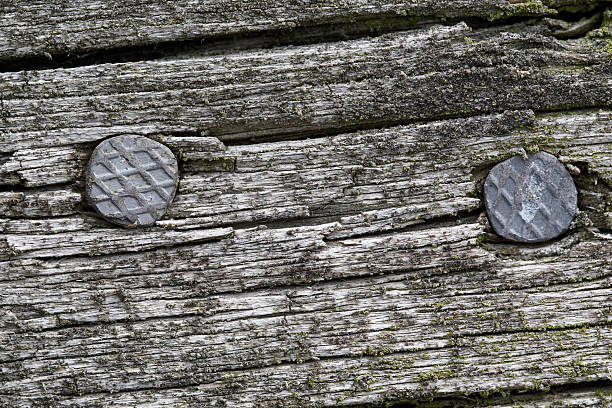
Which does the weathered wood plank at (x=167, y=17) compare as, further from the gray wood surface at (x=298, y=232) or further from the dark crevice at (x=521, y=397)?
the dark crevice at (x=521, y=397)

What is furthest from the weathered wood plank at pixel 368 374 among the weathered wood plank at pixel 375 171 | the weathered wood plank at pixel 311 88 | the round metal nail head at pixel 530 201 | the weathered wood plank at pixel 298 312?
the weathered wood plank at pixel 311 88

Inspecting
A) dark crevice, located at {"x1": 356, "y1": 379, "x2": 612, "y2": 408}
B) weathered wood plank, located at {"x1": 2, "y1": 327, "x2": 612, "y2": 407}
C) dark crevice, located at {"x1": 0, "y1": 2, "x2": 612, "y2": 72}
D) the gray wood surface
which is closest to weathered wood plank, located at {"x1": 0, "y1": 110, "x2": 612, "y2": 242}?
the gray wood surface

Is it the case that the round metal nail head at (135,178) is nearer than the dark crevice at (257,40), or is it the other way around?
the round metal nail head at (135,178)

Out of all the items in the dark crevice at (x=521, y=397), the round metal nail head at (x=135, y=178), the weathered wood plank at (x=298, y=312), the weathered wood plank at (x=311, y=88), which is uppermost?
the weathered wood plank at (x=311, y=88)

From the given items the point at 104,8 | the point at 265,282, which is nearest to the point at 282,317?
the point at 265,282

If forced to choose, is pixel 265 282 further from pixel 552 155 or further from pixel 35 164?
pixel 552 155

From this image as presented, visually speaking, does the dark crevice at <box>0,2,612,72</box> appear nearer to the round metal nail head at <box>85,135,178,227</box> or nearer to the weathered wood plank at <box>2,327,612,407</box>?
the round metal nail head at <box>85,135,178,227</box>
